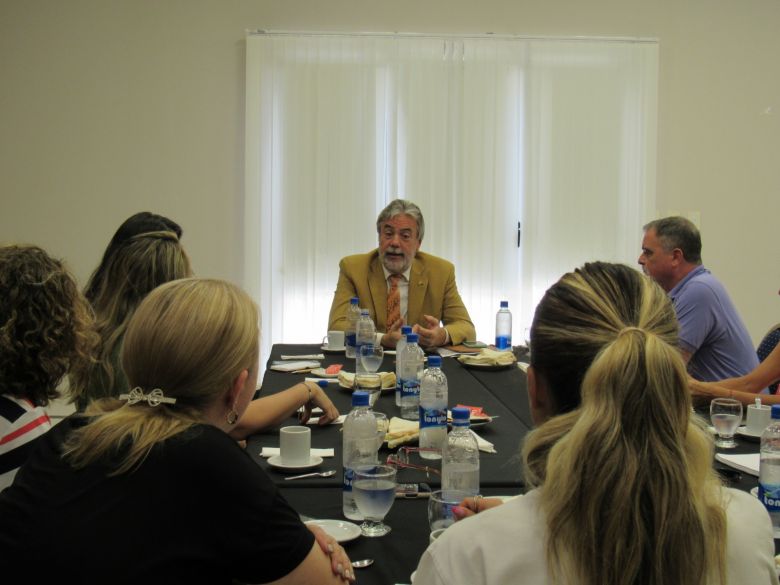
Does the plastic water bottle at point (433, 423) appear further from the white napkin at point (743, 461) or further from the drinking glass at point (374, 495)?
the white napkin at point (743, 461)

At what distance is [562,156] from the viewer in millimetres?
5461

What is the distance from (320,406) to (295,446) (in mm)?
435

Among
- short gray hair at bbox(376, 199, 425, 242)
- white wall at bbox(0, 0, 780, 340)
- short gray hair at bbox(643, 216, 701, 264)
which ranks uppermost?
white wall at bbox(0, 0, 780, 340)

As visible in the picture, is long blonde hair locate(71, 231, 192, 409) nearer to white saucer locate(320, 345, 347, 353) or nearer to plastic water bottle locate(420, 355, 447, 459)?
plastic water bottle locate(420, 355, 447, 459)

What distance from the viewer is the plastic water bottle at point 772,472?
5.38 feet

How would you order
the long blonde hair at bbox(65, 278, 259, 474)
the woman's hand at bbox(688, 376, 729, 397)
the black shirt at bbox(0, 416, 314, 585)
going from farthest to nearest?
the woman's hand at bbox(688, 376, 729, 397)
the long blonde hair at bbox(65, 278, 259, 474)
the black shirt at bbox(0, 416, 314, 585)

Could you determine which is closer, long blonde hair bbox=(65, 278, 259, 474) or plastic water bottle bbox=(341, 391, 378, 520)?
long blonde hair bbox=(65, 278, 259, 474)

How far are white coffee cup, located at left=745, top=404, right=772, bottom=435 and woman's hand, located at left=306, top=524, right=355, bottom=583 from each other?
1479 millimetres

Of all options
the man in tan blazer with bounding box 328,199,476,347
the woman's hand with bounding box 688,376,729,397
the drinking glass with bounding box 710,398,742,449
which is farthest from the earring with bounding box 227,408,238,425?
the man in tan blazer with bounding box 328,199,476,347

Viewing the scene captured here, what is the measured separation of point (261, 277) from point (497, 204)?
1698 mm

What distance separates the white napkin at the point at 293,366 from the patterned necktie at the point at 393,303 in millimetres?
877

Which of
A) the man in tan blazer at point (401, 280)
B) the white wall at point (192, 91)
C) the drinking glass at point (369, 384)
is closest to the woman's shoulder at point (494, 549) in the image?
the drinking glass at point (369, 384)

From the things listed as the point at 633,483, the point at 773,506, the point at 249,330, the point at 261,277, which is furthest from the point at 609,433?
the point at 261,277

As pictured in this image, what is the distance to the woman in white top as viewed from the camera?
1.00m
